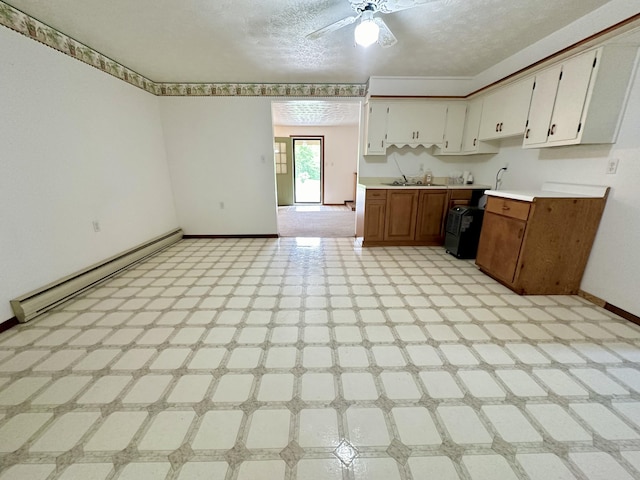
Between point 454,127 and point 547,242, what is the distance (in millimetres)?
2325

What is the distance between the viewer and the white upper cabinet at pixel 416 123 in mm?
3898

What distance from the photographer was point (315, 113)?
585 cm

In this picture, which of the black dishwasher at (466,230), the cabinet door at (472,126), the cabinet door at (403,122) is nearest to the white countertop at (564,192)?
the black dishwasher at (466,230)

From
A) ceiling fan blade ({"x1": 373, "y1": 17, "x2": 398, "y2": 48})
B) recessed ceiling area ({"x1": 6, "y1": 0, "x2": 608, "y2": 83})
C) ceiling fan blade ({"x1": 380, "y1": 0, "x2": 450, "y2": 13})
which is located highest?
recessed ceiling area ({"x1": 6, "y1": 0, "x2": 608, "y2": 83})

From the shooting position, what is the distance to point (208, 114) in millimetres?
4176

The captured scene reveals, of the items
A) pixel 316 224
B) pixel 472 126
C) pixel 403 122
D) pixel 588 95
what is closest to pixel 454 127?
pixel 472 126

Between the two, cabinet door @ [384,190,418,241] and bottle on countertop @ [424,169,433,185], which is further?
bottle on countertop @ [424,169,433,185]

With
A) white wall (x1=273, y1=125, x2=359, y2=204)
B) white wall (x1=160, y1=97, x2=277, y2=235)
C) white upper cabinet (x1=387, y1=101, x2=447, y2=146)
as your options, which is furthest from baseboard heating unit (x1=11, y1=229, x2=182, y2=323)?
white wall (x1=273, y1=125, x2=359, y2=204)

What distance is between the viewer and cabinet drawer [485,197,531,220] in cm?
245

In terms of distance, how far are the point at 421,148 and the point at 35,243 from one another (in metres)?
4.83

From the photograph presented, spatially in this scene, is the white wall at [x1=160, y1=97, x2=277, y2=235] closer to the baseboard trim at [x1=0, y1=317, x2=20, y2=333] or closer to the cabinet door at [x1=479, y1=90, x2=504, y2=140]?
the baseboard trim at [x1=0, y1=317, x2=20, y2=333]

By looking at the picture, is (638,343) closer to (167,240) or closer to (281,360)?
(281,360)

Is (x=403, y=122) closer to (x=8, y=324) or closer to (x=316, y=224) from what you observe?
(x=316, y=224)

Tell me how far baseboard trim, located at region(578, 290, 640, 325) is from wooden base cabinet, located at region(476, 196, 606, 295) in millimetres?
89
